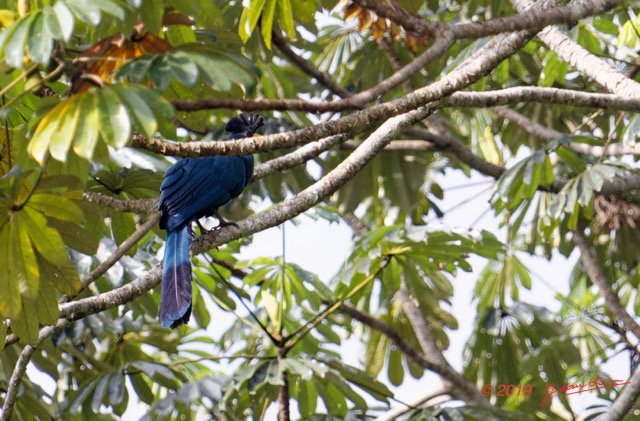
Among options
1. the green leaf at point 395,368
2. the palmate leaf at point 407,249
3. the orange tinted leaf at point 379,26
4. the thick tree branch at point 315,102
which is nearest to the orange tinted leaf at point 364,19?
the orange tinted leaf at point 379,26

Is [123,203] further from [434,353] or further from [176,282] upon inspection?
[434,353]

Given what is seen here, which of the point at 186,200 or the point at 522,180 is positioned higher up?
the point at 522,180

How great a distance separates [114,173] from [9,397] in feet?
3.54

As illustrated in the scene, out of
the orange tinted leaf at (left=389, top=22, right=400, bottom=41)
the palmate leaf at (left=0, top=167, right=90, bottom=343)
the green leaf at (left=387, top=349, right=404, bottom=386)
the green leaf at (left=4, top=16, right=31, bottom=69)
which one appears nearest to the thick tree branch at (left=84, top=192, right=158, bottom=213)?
the palmate leaf at (left=0, top=167, right=90, bottom=343)

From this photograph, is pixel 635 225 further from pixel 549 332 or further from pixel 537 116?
pixel 537 116

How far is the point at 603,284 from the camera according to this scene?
228 inches

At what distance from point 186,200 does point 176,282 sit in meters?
0.57

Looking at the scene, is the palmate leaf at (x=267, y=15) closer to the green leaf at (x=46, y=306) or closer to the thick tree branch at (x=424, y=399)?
the green leaf at (x=46, y=306)

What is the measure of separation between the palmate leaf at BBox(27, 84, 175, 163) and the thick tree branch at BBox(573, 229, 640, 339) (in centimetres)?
356

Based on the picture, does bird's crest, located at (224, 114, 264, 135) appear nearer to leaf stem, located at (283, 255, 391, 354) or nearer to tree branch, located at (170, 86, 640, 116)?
leaf stem, located at (283, 255, 391, 354)

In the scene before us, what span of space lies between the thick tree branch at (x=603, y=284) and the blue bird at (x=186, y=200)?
2.21 m

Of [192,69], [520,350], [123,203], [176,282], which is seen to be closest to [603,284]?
[520,350]

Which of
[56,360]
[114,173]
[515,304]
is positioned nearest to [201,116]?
[114,173]

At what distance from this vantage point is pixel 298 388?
533 centimetres
